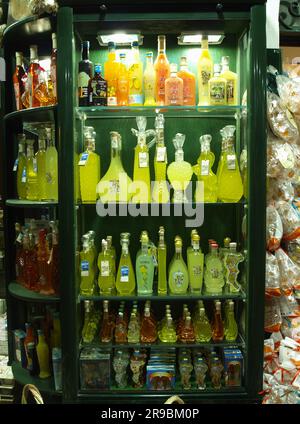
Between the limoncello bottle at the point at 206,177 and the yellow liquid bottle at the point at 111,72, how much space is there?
55 cm

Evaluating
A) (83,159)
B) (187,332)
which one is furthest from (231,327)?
(83,159)

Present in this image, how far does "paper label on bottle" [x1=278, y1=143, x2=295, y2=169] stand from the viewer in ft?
7.41

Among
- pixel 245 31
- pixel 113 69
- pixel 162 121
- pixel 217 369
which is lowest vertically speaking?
pixel 217 369

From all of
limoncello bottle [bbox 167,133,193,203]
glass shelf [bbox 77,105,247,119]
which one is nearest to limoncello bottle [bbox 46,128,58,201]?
glass shelf [bbox 77,105,247,119]

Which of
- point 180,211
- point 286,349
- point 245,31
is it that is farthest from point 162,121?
point 286,349

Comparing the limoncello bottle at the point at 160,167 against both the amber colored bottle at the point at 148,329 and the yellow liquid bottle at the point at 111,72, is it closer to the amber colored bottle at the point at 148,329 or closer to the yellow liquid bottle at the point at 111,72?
the yellow liquid bottle at the point at 111,72

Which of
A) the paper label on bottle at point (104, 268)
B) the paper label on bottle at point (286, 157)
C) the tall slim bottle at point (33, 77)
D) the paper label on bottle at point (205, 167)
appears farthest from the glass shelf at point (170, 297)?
the tall slim bottle at point (33, 77)

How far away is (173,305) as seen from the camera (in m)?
2.43

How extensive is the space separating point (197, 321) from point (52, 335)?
34.0 inches

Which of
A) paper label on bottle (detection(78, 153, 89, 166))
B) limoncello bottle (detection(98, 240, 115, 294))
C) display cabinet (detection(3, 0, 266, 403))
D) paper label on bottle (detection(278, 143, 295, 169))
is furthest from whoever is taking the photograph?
paper label on bottle (detection(278, 143, 295, 169))

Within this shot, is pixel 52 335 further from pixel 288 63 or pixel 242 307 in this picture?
pixel 288 63

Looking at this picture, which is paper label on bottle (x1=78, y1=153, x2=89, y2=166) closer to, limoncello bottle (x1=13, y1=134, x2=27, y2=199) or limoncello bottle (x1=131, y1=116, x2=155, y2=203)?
limoncello bottle (x1=131, y1=116, x2=155, y2=203)

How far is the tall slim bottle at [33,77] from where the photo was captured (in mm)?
2174

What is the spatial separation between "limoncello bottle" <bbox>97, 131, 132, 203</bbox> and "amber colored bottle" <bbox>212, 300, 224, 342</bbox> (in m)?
0.79
